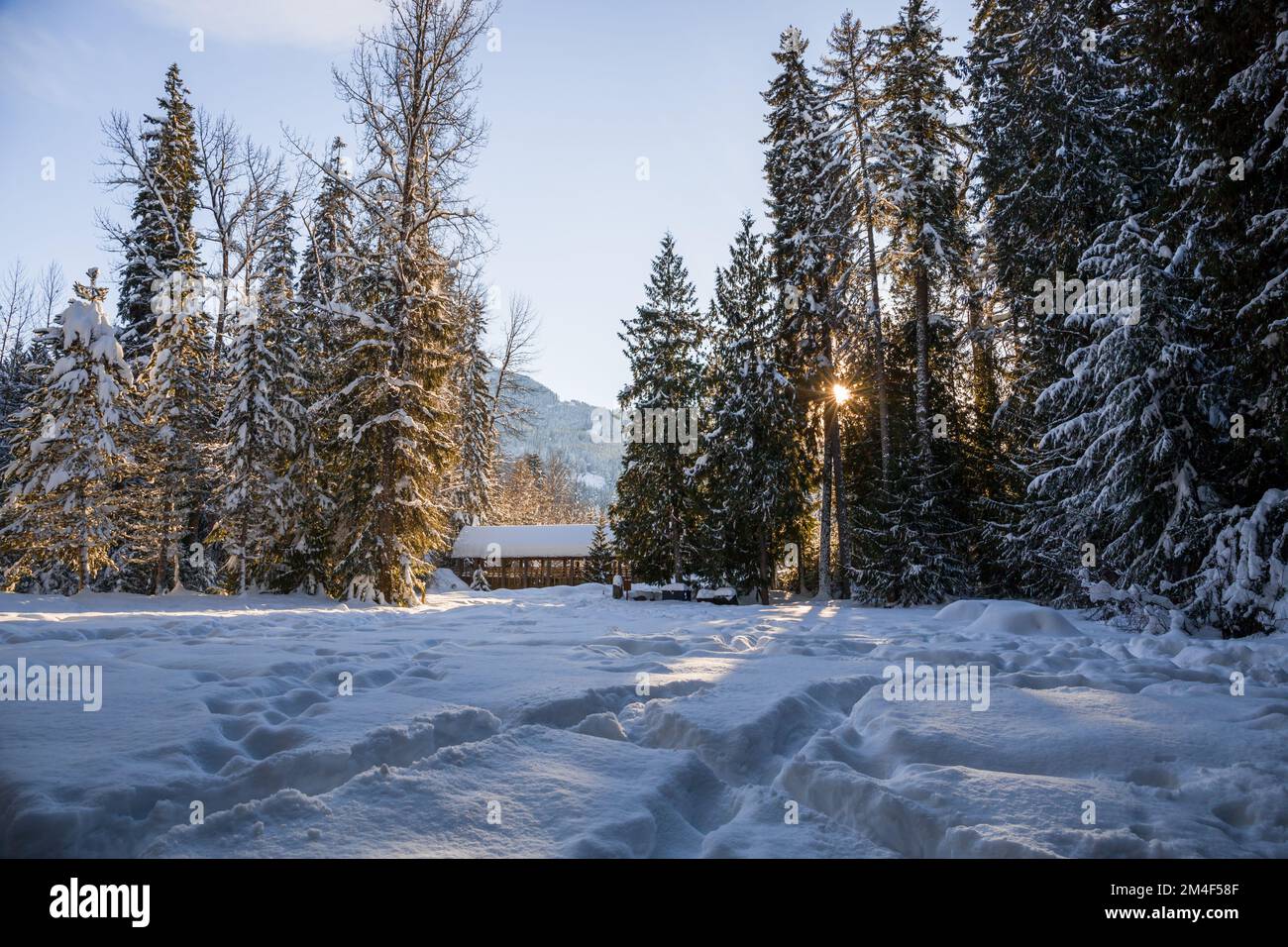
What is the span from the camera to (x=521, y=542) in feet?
128

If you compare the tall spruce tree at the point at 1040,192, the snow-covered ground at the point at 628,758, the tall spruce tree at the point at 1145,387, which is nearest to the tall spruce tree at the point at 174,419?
the snow-covered ground at the point at 628,758

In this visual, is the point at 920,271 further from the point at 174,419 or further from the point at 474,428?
the point at 474,428

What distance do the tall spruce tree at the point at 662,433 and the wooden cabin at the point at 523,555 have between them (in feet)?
33.7

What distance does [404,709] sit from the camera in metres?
4.32

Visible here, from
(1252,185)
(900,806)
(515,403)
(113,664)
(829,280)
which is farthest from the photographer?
(515,403)

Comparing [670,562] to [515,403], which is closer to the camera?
[670,562]

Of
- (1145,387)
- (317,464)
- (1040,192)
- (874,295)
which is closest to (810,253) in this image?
(874,295)

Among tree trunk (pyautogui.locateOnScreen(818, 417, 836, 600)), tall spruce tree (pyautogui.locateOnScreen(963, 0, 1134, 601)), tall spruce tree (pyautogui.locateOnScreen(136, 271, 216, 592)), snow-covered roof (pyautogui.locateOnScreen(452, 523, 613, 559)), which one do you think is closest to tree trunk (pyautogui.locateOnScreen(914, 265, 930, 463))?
tall spruce tree (pyautogui.locateOnScreen(963, 0, 1134, 601))

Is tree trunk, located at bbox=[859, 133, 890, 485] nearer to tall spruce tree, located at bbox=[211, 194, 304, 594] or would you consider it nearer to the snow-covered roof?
tall spruce tree, located at bbox=[211, 194, 304, 594]

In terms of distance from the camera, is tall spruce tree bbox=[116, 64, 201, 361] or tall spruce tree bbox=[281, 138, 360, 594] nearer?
tall spruce tree bbox=[281, 138, 360, 594]

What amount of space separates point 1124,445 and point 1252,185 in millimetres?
4455

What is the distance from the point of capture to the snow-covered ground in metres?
2.61
